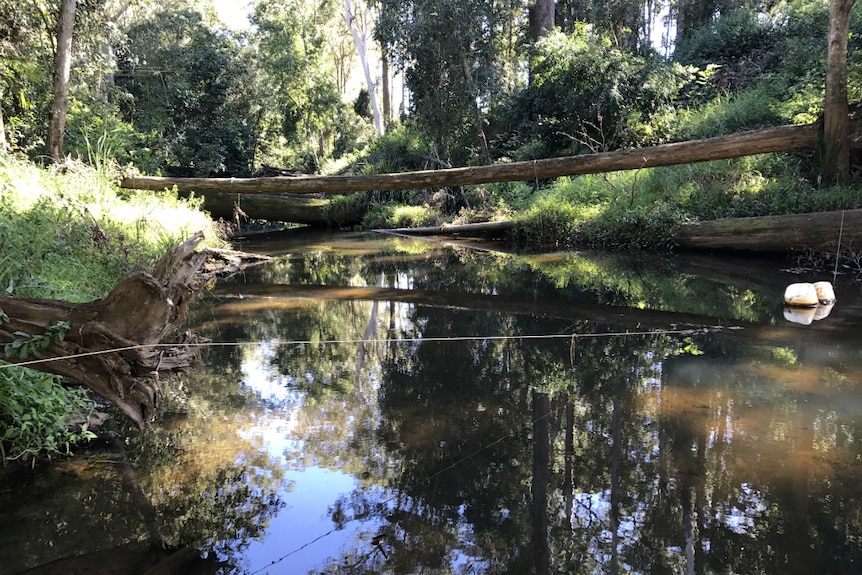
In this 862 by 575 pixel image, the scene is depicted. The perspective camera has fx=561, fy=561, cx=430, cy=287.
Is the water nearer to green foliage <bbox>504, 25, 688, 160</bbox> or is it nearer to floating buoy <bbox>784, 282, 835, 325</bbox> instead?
floating buoy <bbox>784, 282, 835, 325</bbox>

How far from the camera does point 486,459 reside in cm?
254

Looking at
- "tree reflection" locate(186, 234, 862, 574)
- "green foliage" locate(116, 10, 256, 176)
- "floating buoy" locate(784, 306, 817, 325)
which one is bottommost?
"tree reflection" locate(186, 234, 862, 574)

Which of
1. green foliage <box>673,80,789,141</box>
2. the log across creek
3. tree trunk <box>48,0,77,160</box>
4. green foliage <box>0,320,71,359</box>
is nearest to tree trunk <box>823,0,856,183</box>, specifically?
the log across creek

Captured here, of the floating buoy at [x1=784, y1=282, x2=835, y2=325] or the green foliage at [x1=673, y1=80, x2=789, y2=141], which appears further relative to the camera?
the green foliage at [x1=673, y1=80, x2=789, y2=141]

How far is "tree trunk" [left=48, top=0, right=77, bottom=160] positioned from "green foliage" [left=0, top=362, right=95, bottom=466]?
850 cm

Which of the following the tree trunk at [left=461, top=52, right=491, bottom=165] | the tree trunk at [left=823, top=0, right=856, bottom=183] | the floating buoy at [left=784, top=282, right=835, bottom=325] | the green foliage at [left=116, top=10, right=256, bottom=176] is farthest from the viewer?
the green foliage at [left=116, top=10, right=256, bottom=176]

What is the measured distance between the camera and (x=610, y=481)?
2.33 m

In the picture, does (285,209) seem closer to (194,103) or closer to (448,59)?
(448,59)

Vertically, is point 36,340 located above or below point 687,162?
below

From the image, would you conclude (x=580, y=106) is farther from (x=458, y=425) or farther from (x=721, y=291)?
(x=458, y=425)

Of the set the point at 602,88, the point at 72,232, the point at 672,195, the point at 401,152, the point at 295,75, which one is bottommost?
the point at 72,232

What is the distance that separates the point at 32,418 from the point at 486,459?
2.08m

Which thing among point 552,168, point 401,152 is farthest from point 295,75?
point 552,168

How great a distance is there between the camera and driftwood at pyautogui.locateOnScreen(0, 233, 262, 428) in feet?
7.31
